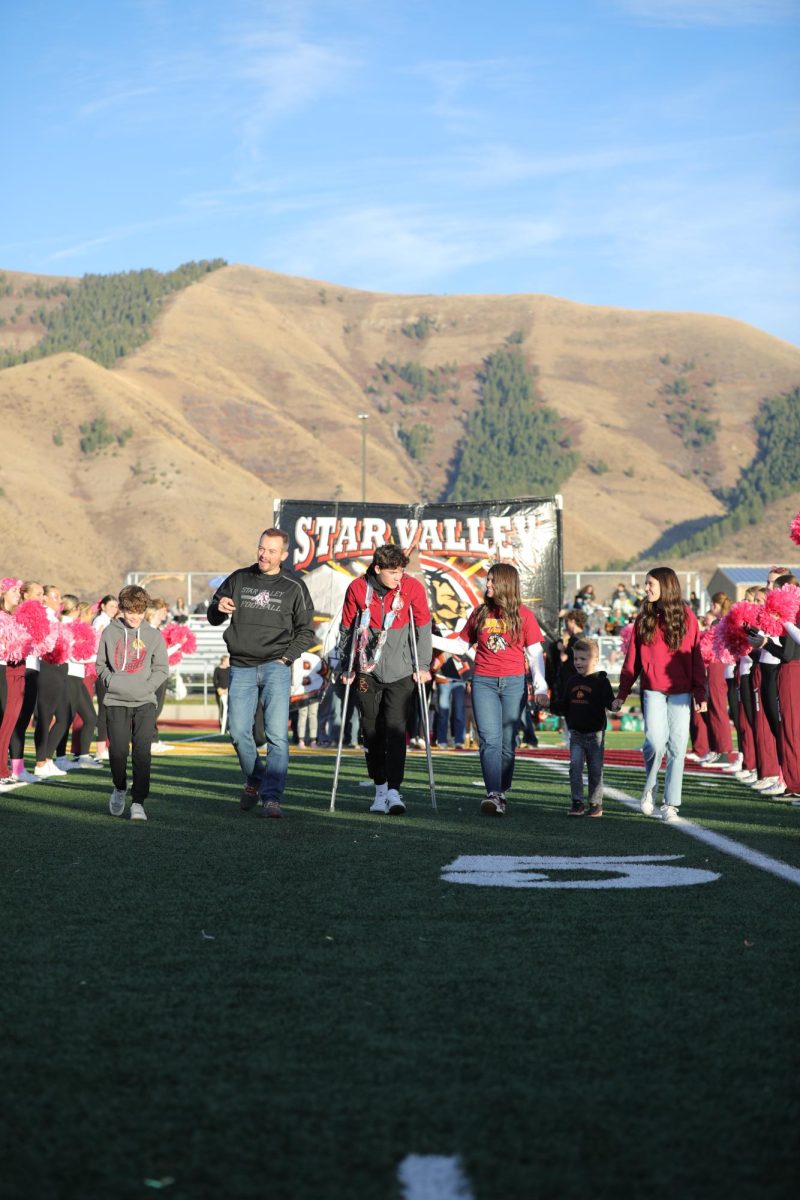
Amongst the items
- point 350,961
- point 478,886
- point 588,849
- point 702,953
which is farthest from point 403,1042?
point 588,849

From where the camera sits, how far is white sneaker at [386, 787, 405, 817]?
34.3ft

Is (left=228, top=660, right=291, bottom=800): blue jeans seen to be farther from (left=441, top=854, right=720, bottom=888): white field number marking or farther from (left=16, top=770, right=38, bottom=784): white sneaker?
(left=16, top=770, right=38, bottom=784): white sneaker

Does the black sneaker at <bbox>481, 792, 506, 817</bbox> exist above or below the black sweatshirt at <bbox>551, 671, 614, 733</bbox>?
below

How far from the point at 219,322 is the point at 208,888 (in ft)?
573

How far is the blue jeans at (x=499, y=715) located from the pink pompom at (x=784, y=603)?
2289mm

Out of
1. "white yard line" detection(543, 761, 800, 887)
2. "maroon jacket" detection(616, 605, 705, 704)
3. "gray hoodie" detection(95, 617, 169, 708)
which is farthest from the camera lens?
"maroon jacket" detection(616, 605, 705, 704)

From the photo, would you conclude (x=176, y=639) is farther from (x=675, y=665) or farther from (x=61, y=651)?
(x=675, y=665)

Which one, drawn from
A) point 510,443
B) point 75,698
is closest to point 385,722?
point 75,698

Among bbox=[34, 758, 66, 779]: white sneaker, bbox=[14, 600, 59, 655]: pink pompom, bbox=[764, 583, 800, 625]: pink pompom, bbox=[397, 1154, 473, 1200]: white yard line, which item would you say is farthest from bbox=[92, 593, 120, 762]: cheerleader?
bbox=[397, 1154, 473, 1200]: white yard line

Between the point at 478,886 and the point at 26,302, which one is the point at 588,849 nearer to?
the point at 478,886

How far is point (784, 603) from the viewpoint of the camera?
38.3 feet

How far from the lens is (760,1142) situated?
3.39 metres

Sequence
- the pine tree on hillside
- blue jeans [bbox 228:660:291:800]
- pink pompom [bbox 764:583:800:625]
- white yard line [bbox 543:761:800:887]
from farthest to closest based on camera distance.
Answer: the pine tree on hillside < pink pompom [bbox 764:583:800:625] < blue jeans [bbox 228:660:291:800] < white yard line [bbox 543:761:800:887]

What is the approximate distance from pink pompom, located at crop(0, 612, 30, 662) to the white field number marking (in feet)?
17.7
